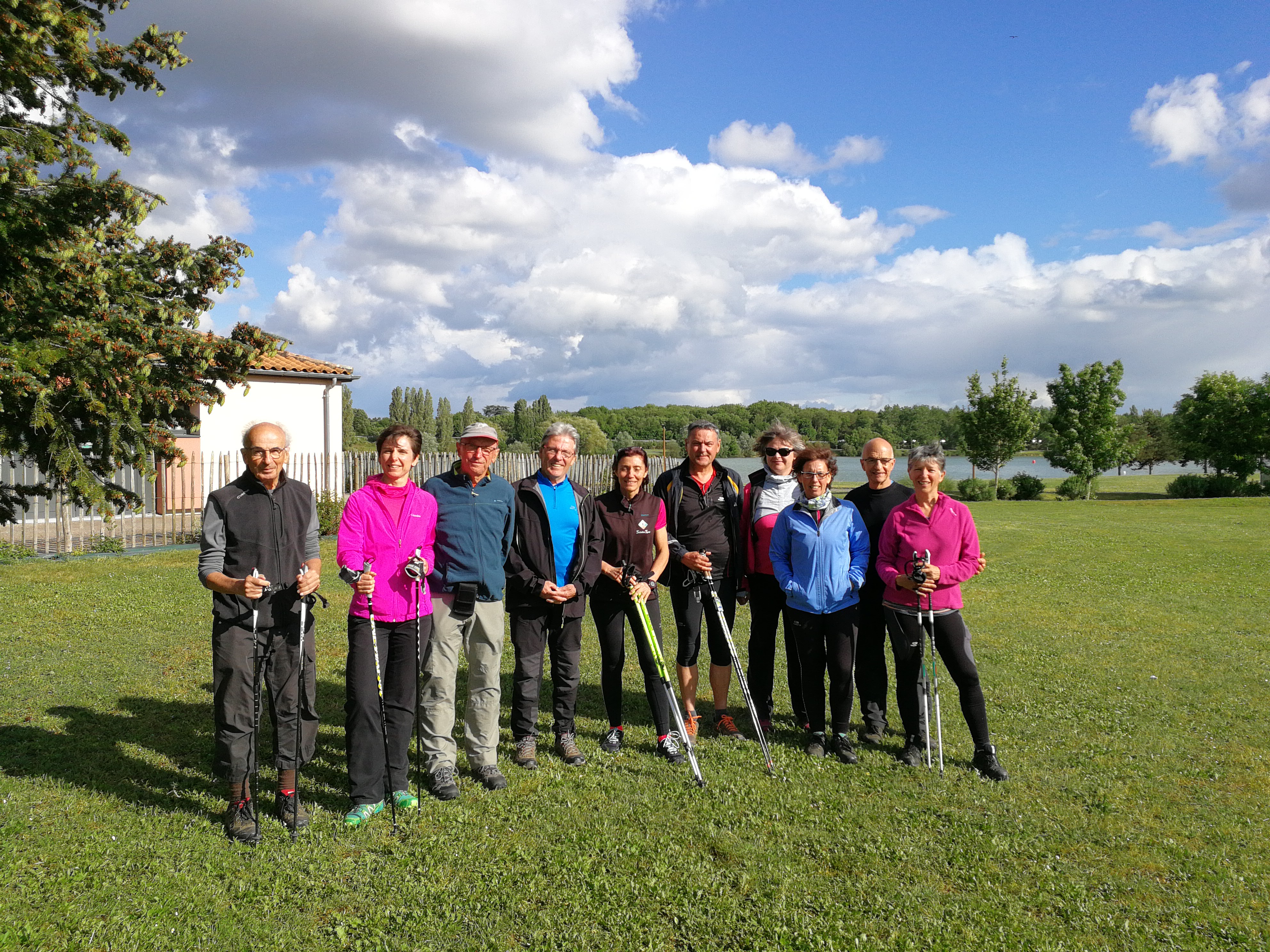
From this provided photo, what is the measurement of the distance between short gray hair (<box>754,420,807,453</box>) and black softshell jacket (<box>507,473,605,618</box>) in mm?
1506

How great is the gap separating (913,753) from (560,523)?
112 inches

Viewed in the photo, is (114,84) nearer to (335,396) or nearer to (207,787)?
(207,787)

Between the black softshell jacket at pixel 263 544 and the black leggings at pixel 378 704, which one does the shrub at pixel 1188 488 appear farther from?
the black softshell jacket at pixel 263 544

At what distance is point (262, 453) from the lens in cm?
422

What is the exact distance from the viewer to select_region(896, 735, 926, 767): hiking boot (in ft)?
17.5

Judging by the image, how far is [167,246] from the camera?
27.2 feet

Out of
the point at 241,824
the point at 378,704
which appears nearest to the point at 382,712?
the point at 378,704

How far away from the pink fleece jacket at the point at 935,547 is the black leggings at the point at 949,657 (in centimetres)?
12

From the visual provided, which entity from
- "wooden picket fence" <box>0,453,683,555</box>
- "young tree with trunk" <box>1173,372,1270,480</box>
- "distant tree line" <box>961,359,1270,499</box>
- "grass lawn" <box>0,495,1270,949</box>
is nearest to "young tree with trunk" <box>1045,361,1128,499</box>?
"distant tree line" <box>961,359,1270,499</box>

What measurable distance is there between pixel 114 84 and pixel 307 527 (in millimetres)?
6657

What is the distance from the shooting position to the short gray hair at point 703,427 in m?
5.86

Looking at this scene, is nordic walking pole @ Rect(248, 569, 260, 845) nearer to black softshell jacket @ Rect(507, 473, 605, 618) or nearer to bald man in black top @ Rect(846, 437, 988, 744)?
black softshell jacket @ Rect(507, 473, 605, 618)

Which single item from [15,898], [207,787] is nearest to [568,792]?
[207,787]

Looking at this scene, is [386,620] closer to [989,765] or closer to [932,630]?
[932,630]
